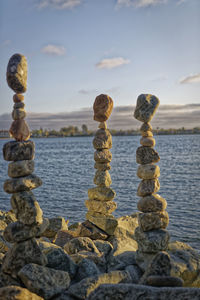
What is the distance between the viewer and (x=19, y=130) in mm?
6688

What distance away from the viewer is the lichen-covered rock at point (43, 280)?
580 cm

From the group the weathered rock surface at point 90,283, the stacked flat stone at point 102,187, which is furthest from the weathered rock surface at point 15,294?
the stacked flat stone at point 102,187

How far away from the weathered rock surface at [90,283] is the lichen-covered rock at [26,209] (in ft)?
4.99

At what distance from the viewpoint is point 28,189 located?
6.71 metres

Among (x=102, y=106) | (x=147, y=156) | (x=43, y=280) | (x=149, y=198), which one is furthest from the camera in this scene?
(x=102, y=106)

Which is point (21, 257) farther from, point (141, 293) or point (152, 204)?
point (152, 204)

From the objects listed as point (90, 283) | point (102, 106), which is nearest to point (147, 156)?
point (102, 106)

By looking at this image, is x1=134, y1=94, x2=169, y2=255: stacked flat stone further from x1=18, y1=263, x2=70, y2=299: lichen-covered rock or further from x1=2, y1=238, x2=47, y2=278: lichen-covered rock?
x1=2, y1=238, x2=47, y2=278: lichen-covered rock

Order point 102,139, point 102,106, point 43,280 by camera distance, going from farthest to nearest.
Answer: point 102,139
point 102,106
point 43,280

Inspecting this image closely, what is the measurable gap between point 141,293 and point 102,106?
20.2 feet

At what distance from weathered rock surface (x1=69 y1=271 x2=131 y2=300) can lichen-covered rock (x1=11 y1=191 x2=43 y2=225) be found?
1.52 meters

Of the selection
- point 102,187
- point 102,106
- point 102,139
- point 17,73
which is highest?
point 17,73

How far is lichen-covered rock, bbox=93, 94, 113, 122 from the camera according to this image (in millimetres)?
10078

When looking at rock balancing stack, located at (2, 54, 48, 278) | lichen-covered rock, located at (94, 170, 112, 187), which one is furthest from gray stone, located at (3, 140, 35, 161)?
lichen-covered rock, located at (94, 170, 112, 187)
